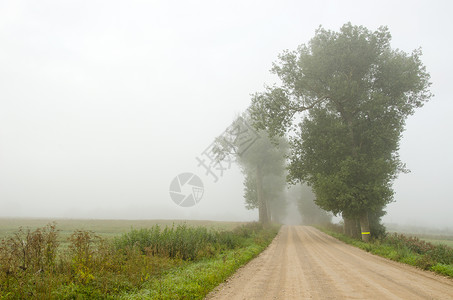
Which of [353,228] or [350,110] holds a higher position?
[350,110]

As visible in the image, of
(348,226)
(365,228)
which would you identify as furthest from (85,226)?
(365,228)

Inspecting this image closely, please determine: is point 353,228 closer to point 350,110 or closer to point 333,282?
point 350,110

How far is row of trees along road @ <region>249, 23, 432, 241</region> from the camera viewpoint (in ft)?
66.4

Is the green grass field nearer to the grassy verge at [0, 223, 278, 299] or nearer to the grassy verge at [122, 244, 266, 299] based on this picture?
the grassy verge at [0, 223, 278, 299]

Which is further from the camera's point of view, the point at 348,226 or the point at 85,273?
the point at 348,226

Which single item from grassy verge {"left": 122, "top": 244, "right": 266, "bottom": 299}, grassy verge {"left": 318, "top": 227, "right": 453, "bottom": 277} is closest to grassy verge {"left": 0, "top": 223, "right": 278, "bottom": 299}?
grassy verge {"left": 122, "top": 244, "right": 266, "bottom": 299}

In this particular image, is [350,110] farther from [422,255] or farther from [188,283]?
[188,283]

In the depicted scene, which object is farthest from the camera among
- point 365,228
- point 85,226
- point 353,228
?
point 85,226

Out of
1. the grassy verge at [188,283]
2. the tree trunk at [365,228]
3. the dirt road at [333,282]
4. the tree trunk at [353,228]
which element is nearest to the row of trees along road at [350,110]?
the tree trunk at [365,228]

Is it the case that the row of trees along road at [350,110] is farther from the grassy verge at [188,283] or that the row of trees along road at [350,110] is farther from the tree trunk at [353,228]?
the grassy verge at [188,283]

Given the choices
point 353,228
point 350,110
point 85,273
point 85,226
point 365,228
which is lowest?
point 85,226

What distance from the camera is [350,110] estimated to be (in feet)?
72.1

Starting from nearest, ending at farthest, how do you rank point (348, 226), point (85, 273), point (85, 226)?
1. point (85, 273)
2. point (348, 226)
3. point (85, 226)

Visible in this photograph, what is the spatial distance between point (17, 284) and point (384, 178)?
21.7m
